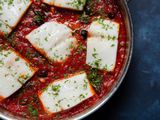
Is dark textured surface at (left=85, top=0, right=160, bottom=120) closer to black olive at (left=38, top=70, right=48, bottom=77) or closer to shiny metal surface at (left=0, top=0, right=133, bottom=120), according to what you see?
shiny metal surface at (left=0, top=0, right=133, bottom=120)

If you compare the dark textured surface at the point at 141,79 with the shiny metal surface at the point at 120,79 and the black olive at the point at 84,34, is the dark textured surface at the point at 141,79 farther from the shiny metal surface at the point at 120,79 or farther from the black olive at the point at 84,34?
the black olive at the point at 84,34

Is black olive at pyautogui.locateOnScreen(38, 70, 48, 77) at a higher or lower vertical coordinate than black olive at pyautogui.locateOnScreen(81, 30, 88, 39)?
lower

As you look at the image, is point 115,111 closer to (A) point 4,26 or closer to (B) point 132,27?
Answer: (B) point 132,27

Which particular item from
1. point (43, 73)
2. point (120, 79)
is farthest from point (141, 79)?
point (43, 73)

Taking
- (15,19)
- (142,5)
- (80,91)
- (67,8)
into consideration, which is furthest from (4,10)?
(142,5)

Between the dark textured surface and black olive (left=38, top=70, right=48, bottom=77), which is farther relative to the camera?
the dark textured surface

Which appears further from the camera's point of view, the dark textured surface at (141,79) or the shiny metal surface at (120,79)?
the dark textured surface at (141,79)

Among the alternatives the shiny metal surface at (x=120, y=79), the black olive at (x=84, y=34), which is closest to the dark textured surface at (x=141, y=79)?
the shiny metal surface at (x=120, y=79)

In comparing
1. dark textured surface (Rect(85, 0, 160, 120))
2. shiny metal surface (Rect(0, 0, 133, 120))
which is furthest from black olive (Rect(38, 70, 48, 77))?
dark textured surface (Rect(85, 0, 160, 120))

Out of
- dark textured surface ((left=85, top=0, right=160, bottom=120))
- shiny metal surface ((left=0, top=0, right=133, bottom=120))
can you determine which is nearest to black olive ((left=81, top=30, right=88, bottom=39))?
shiny metal surface ((left=0, top=0, right=133, bottom=120))

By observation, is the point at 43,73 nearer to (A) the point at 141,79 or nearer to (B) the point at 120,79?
(B) the point at 120,79
